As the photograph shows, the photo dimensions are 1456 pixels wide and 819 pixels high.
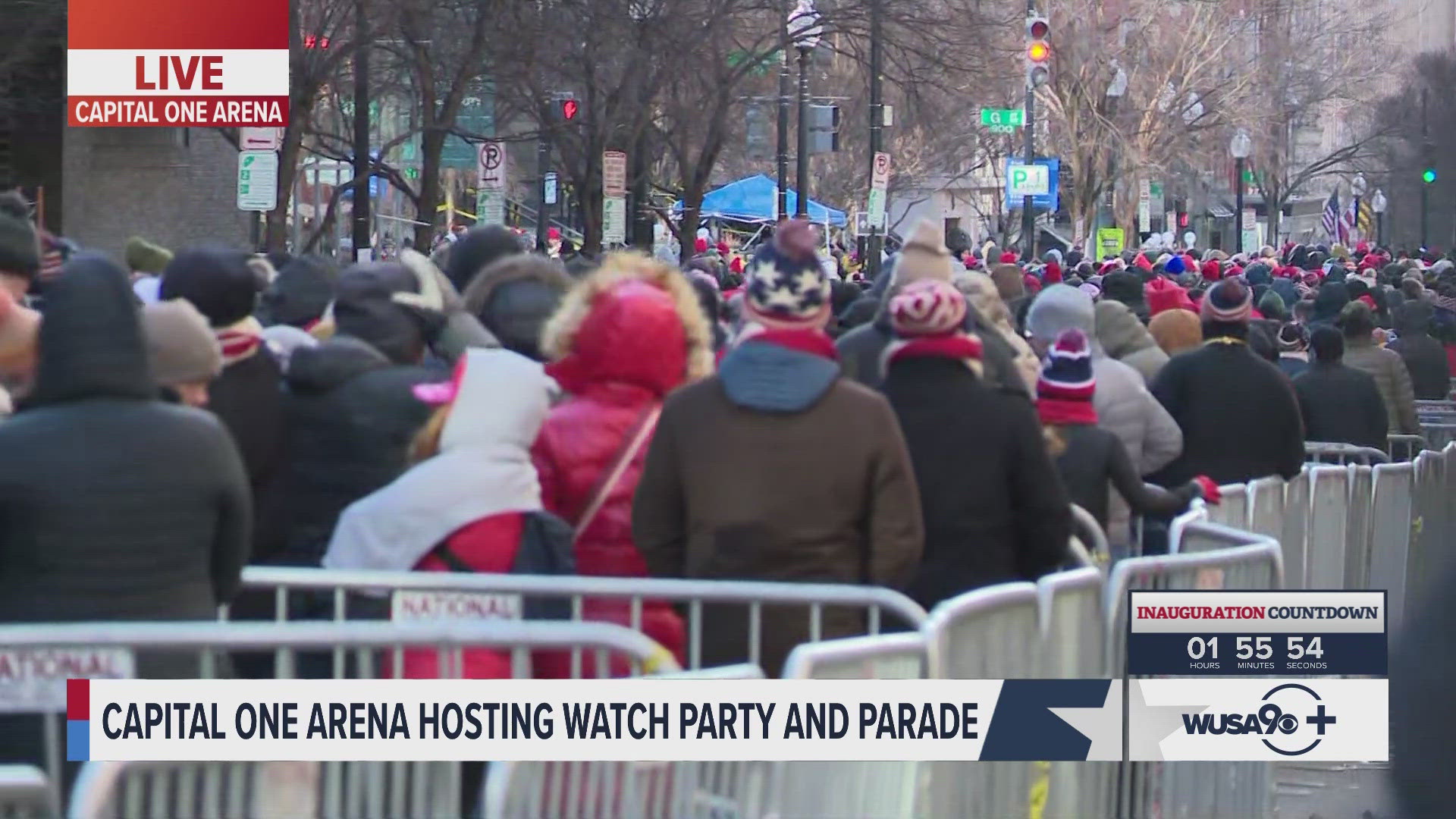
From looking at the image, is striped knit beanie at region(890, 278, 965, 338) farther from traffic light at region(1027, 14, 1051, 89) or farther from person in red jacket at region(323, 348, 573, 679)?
traffic light at region(1027, 14, 1051, 89)

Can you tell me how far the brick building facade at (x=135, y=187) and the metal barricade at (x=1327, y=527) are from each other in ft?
64.2

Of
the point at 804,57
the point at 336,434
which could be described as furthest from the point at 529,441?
the point at 804,57

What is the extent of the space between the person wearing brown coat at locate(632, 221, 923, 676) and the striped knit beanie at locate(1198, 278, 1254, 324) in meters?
4.51

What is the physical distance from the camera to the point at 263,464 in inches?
289

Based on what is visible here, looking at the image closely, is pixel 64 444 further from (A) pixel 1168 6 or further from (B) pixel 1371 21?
(B) pixel 1371 21

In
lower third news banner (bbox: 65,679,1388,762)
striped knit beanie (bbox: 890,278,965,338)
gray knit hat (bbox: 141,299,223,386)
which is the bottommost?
lower third news banner (bbox: 65,679,1388,762)

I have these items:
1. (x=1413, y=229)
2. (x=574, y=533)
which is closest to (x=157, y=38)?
(x=574, y=533)

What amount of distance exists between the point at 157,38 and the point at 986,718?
53.7 feet

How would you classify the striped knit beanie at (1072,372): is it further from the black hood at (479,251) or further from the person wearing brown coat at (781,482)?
the person wearing brown coat at (781,482)

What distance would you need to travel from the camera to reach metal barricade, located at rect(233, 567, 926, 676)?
5828 mm

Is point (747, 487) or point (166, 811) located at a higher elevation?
point (747, 487)

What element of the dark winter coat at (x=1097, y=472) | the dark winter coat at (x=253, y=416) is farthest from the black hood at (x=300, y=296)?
the dark winter coat at (x=1097, y=472)

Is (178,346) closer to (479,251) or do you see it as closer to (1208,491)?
(479,251)

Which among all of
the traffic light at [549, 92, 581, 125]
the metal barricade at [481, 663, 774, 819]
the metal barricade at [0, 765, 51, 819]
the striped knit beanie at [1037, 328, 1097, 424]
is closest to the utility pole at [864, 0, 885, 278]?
the traffic light at [549, 92, 581, 125]
